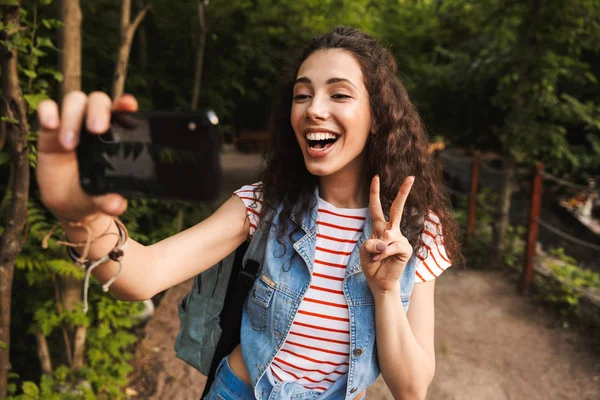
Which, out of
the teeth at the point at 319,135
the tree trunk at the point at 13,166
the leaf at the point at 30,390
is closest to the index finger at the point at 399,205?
the teeth at the point at 319,135

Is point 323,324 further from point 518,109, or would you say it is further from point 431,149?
point 518,109

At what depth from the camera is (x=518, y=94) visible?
5.04 m

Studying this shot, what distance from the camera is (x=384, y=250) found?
1155 mm

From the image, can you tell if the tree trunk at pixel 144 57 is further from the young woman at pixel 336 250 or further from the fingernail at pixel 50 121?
the fingernail at pixel 50 121

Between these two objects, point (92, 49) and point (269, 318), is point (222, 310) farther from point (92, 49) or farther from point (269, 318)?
point (92, 49)

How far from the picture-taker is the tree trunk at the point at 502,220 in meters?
5.33

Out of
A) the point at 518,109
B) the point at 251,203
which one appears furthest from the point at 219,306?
the point at 518,109

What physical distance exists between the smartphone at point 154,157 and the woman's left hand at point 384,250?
46 centimetres

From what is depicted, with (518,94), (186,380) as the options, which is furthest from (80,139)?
(518,94)

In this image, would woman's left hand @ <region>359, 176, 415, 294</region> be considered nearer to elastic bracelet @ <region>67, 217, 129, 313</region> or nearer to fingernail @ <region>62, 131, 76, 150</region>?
elastic bracelet @ <region>67, 217, 129, 313</region>

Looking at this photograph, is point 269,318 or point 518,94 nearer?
point 269,318

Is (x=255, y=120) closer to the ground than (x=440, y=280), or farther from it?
farther from it

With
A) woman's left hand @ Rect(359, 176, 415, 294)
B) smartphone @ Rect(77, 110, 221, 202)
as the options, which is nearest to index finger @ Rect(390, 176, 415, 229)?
woman's left hand @ Rect(359, 176, 415, 294)

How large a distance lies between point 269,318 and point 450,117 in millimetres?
5935
